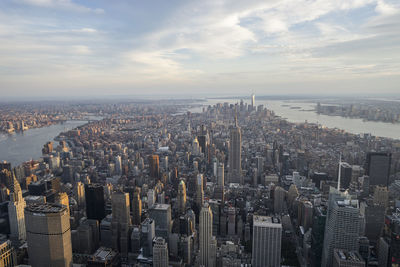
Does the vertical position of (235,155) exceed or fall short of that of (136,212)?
it exceeds it

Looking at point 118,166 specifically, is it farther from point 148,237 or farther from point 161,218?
point 148,237

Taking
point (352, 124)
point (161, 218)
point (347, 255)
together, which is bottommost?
point (161, 218)

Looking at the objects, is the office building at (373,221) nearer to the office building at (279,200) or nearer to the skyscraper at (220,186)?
the office building at (279,200)

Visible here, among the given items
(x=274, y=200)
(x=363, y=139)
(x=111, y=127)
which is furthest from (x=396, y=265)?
(x=111, y=127)

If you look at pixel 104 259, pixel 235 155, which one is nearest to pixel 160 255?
pixel 104 259

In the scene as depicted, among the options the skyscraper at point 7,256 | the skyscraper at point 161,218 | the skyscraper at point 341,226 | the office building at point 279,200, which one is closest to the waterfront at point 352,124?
the office building at point 279,200

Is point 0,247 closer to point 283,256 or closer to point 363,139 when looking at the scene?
point 283,256

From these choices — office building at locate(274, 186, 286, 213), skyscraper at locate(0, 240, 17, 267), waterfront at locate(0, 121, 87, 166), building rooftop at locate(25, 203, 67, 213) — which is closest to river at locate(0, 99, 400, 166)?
waterfront at locate(0, 121, 87, 166)
